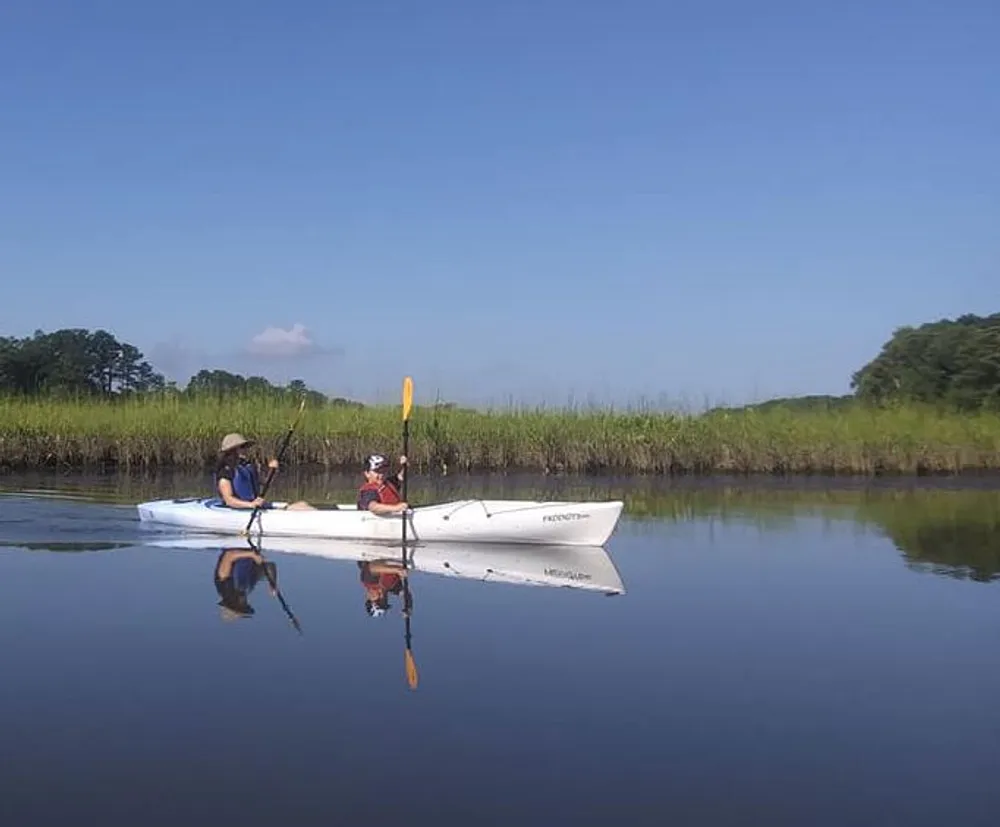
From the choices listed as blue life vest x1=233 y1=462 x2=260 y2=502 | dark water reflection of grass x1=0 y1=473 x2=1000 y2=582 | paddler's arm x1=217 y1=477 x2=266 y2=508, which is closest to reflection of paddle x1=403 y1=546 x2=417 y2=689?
paddler's arm x1=217 y1=477 x2=266 y2=508

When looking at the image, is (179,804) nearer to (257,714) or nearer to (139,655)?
(257,714)

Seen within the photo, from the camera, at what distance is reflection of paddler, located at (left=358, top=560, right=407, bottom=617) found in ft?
26.9

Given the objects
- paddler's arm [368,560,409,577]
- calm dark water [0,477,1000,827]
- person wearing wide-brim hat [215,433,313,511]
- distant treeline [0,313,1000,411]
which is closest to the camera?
calm dark water [0,477,1000,827]

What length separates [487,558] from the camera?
10.7 m

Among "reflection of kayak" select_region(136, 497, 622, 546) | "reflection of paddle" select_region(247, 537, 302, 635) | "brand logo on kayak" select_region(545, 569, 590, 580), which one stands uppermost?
"reflection of kayak" select_region(136, 497, 622, 546)

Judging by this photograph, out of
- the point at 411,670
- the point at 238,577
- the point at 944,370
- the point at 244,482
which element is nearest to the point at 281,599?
the point at 238,577

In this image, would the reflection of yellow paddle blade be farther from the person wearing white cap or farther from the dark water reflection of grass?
the dark water reflection of grass

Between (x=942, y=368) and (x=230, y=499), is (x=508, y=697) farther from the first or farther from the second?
(x=942, y=368)

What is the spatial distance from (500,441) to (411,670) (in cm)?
1551

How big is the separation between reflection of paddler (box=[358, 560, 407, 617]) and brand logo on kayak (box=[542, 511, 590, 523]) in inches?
64.2

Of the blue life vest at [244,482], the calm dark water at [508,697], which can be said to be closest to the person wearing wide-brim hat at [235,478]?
the blue life vest at [244,482]

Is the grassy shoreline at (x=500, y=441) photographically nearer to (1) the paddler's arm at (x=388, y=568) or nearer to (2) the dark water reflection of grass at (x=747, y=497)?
(2) the dark water reflection of grass at (x=747, y=497)

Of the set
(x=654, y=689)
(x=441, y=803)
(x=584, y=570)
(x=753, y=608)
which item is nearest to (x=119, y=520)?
(x=584, y=570)

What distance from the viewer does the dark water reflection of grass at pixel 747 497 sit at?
40.9 feet
